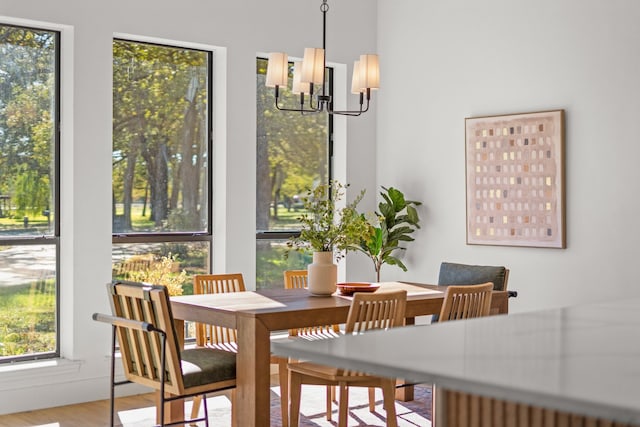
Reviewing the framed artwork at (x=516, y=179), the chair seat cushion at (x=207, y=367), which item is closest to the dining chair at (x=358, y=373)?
the chair seat cushion at (x=207, y=367)

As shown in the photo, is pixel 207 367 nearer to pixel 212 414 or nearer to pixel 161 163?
pixel 212 414

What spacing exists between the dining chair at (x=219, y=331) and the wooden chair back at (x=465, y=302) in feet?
3.53

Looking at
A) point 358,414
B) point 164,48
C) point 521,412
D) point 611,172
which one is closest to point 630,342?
point 521,412

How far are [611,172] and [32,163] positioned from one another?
12.1 ft

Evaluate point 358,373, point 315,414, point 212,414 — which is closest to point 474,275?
point 315,414

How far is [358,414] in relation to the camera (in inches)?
205

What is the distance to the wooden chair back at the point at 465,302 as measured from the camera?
4355mm

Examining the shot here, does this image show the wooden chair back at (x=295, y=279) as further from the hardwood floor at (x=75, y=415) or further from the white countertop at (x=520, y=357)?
the white countertop at (x=520, y=357)

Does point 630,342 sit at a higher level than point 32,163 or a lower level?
lower

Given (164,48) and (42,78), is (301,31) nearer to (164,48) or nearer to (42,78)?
(164,48)

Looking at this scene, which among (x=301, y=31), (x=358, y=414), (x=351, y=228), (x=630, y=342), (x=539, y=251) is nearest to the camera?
(x=630, y=342)

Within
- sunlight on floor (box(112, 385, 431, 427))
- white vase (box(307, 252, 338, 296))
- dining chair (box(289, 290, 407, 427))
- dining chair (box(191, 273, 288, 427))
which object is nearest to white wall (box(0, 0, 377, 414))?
sunlight on floor (box(112, 385, 431, 427))

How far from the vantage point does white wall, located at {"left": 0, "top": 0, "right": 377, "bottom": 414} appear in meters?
5.39

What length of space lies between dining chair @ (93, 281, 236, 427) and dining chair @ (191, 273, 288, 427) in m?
0.63
